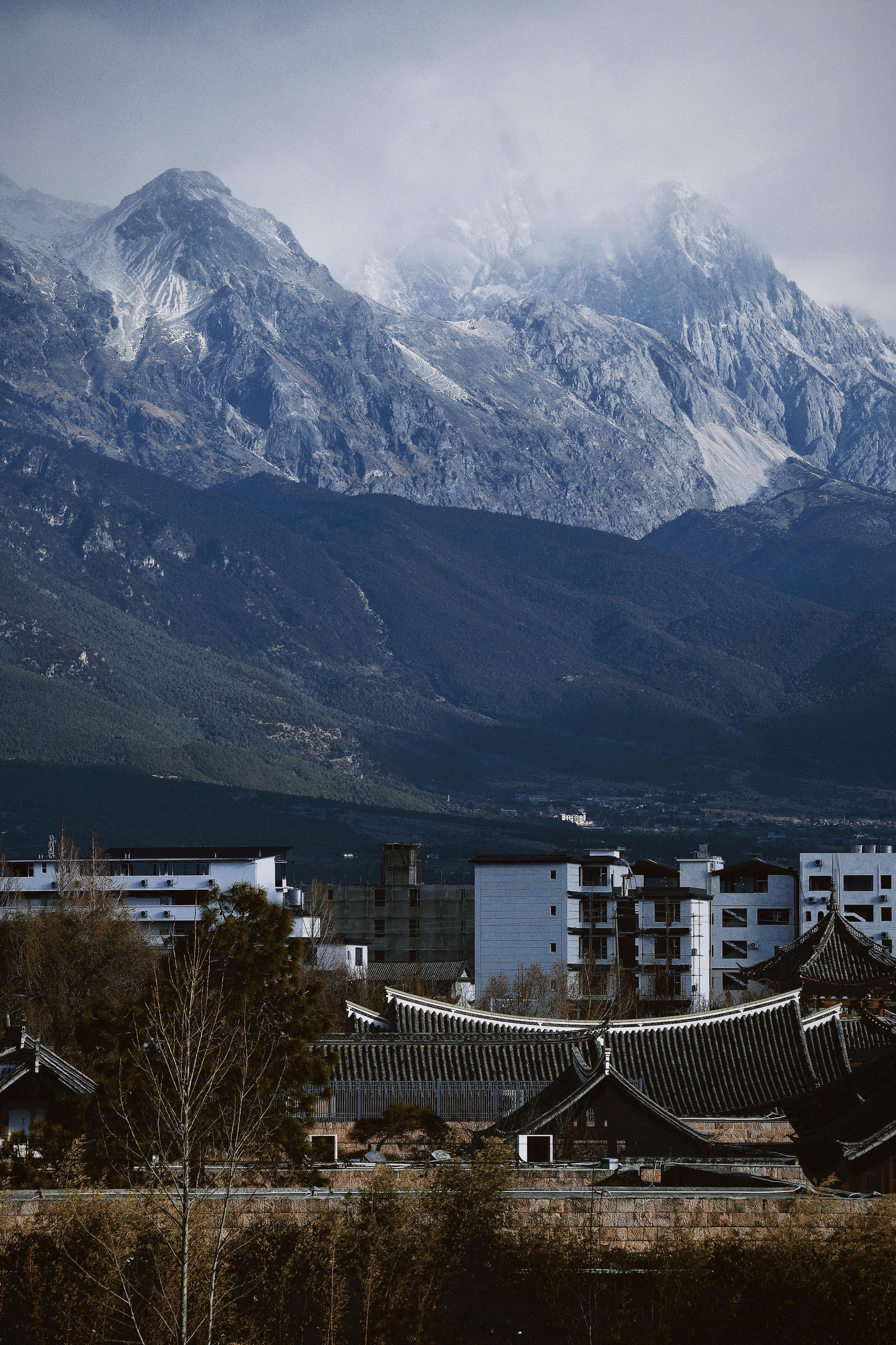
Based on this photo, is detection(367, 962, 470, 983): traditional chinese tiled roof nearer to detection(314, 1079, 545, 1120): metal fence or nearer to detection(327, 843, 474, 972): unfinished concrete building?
detection(327, 843, 474, 972): unfinished concrete building

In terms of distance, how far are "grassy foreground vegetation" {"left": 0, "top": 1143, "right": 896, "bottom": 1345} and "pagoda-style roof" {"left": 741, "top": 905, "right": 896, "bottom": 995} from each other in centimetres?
4189

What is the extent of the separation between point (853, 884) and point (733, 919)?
10855 mm

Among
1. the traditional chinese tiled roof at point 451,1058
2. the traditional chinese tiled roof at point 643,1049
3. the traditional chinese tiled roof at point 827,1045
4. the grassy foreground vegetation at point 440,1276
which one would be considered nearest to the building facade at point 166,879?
the traditional chinese tiled roof at point 643,1049

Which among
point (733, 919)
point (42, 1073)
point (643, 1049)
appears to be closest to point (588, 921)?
point (733, 919)

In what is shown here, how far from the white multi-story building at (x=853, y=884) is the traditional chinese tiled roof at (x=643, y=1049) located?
9971cm

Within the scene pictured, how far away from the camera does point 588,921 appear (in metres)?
159

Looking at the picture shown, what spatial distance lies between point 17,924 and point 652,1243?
293ft

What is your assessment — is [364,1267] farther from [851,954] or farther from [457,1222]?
[851,954]

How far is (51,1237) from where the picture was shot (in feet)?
130

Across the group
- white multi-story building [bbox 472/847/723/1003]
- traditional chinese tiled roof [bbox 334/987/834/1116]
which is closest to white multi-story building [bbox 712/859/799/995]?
white multi-story building [bbox 472/847/723/1003]

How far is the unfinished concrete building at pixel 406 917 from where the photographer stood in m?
179

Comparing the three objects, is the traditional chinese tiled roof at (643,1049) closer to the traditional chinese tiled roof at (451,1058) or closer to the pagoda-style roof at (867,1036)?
the traditional chinese tiled roof at (451,1058)

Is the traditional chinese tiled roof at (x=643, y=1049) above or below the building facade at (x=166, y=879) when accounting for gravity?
below

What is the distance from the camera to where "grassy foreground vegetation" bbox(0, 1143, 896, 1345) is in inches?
1506
